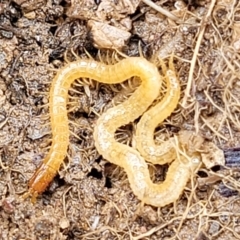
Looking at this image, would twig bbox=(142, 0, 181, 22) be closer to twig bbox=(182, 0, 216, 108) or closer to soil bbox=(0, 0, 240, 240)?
soil bbox=(0, 0, 240, 240)

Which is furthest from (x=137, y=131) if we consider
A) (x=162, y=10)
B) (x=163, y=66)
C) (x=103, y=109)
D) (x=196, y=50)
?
(x=162, y=10)

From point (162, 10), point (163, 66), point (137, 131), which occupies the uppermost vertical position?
point (162, 10)

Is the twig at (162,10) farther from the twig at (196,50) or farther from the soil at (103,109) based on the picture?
the twig at (196,50)

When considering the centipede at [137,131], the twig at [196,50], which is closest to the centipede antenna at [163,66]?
the centipede at [137,131]

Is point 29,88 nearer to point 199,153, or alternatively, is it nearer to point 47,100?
point 47,100

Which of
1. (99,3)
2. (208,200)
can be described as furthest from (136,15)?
(208,200)

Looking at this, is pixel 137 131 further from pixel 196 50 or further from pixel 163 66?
pixel 196 50

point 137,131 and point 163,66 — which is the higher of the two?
point 163,66
